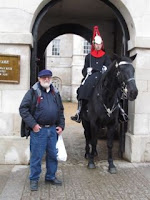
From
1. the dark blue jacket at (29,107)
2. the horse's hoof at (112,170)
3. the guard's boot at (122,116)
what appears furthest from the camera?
the guard's boot at (122,116)

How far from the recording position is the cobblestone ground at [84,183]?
441 centimetres

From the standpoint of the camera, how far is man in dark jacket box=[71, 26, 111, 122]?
602cm

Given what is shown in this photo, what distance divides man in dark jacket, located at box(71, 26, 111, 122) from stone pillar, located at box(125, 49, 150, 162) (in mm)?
662

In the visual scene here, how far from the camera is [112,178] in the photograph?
5262 millimetres

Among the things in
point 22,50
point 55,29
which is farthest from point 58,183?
point 55,29

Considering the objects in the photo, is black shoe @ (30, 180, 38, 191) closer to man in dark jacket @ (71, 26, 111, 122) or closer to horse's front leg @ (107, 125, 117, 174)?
horse's front leg @ (107, 125, 117, 174)

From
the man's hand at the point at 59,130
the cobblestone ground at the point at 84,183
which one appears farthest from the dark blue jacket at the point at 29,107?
the cobblestone ground at the point at 84,183

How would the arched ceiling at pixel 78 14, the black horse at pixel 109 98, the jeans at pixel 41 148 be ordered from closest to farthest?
1. the jeans at pixel 41 148
2. the black horse at pixel 109 98
3. the arched ceiling at pixel 78 14

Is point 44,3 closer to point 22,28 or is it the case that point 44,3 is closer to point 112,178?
point 22,28

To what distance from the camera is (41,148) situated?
15.0 feet

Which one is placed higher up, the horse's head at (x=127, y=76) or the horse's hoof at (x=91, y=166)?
the horse's head at (x=127, y=76)

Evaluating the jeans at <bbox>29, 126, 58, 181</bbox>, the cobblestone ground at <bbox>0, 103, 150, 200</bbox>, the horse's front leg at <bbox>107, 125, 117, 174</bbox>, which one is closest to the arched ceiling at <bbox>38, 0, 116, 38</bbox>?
the horse's front leg at <bbox>107, 125, 117, 174</bbox>

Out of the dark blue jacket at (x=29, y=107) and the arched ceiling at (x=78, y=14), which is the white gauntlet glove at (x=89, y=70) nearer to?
the dark blue jacket at (x=29, y=107)

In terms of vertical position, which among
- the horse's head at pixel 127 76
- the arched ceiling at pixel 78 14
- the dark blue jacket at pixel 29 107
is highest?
the arched ceiling at pixel 78 14
